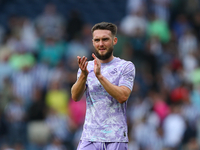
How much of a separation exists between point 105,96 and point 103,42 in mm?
636

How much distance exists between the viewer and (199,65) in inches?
516

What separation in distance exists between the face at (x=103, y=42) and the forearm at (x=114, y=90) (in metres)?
0.42

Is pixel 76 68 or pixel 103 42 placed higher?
pixel 76 68

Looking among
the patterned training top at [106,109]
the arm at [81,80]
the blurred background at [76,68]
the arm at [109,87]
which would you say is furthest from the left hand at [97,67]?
the blurred background at [76,68]

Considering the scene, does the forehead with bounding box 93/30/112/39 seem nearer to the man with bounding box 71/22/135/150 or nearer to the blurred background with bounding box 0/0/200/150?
the man with bounding box 71/22/135/150

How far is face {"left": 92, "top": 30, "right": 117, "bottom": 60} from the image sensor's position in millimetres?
5254

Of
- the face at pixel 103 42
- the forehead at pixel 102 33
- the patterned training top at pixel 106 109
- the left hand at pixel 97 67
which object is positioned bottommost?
the patterned training top at pixel 106 109

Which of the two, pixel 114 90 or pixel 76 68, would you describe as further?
pixel 76 68

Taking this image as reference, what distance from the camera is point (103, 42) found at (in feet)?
17.3

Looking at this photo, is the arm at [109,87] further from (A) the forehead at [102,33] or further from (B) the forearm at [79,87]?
(A) the forehead at [102,33]

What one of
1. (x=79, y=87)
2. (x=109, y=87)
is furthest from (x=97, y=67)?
(x=79, y=87)

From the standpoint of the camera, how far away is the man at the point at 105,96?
5.15m

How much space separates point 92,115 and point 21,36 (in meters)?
9.44

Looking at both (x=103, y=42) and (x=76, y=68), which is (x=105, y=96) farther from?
(x=76, y=68)
